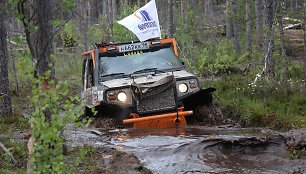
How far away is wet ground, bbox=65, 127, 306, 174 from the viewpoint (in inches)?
274

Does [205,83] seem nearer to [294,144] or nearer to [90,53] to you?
[90,53]

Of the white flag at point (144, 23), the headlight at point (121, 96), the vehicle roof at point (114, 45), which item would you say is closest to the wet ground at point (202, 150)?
the headlight at point (121, 96)

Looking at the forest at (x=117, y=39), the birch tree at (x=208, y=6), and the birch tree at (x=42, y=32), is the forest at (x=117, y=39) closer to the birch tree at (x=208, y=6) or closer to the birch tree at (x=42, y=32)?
the birch tree at (x=42, y=32)

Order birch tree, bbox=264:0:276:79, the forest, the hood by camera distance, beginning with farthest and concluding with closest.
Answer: birch tree, bbox=264:0:276:79
the hood
the forest

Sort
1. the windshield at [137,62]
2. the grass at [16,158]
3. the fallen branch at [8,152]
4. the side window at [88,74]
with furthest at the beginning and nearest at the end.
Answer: the side window at [88,74], the windshield at [137,62], the grass at [16,158], the fallen branch at [8,152]

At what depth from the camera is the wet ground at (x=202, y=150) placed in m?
6.96

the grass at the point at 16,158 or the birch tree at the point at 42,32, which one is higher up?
the birch tree at the point at 42,32

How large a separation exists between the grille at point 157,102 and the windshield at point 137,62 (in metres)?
1.23

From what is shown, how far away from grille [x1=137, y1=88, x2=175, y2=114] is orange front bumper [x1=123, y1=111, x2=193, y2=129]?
22 cm

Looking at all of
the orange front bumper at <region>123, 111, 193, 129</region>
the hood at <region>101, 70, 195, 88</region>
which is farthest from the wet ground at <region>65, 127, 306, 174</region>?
the hood at <region>101, 70, 195, 88</region>

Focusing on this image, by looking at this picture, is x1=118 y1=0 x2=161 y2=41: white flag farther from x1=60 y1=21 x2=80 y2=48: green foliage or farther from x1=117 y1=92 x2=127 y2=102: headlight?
x1=60 y1=21 x2=80 y2=48: green foliage

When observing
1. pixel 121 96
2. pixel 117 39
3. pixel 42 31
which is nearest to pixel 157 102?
pixel 121 96

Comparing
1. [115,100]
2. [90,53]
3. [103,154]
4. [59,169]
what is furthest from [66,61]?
[59,169]

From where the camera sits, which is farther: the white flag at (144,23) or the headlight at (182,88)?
the white flag at (144,23)
